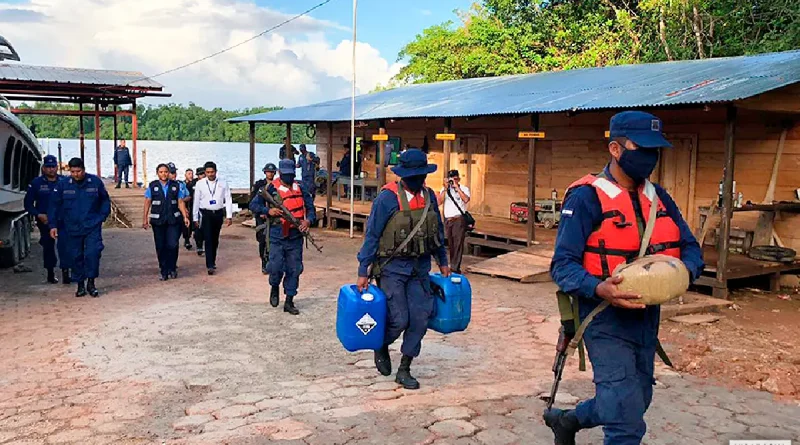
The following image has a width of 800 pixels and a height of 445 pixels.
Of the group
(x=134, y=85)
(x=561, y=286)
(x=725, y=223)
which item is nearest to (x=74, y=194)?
(x=561, y=286)

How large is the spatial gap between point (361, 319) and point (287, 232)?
314 cm

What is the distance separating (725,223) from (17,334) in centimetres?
865

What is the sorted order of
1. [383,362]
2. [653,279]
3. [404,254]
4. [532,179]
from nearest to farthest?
[653,279] < [404,254] < [383,362] < [532,179]

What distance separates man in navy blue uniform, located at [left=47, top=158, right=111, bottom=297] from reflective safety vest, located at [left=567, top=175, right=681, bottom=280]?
7423 millimetres

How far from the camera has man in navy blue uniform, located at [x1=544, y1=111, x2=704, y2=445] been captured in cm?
333

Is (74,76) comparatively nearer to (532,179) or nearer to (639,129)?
(532,179)

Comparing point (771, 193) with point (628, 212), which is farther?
point (771, 193)

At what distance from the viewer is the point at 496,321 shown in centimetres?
812

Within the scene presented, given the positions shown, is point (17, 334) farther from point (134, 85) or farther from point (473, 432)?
point (134, 85)

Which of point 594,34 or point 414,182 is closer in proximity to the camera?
point 414,182

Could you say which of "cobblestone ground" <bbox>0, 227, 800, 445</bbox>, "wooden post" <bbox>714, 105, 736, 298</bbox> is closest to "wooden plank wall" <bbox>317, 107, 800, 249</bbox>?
"wooden post" <bbox>714, 105, 736, 298</bbox>

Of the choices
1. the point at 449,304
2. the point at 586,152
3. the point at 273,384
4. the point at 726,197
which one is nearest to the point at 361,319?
the point at 449,304

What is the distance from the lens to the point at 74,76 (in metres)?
23.5

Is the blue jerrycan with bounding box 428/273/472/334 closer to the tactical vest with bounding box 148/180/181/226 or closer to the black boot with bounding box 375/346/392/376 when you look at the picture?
the black boot with bounding box 375/346/392/376
